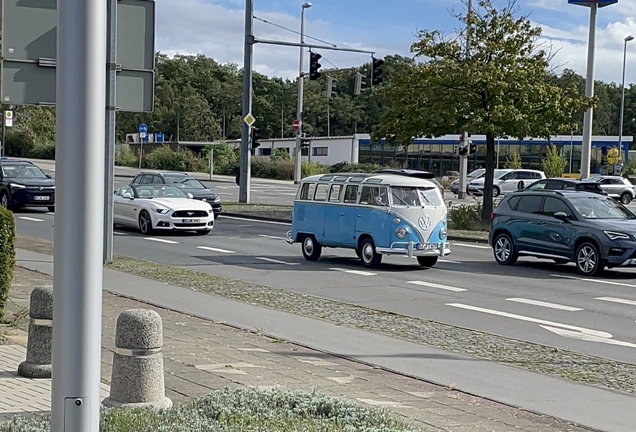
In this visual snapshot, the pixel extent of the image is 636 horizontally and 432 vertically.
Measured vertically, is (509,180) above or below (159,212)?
above

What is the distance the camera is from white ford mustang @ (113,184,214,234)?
23.9 meters

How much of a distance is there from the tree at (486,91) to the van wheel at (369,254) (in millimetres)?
9639

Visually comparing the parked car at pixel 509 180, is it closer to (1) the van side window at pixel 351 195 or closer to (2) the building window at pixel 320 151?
(2) the building window at pixel 320 151

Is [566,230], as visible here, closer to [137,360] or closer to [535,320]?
[535,320]

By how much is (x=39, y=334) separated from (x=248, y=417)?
2.34m

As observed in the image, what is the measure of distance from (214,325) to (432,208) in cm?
833

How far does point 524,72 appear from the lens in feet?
89.3

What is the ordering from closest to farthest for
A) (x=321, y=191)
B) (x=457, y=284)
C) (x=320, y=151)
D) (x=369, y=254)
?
1. (x=457, y=284)
2. (x=369, y=254)
3. (x=321, y=191)
4. (x=320, y=151)

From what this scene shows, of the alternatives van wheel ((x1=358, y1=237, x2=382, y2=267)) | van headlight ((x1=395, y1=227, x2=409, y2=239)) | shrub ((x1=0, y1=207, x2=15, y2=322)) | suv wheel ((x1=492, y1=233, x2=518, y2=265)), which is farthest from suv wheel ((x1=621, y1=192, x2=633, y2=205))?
shrub ((x1=0, y1=207, x2=15, y2=322))

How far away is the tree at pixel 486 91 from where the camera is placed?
27.0 metres

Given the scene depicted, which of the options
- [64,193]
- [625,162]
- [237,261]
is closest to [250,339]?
[64,193]

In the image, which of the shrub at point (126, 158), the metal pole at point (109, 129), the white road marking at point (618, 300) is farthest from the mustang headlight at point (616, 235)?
the shrub at point (126, 158)

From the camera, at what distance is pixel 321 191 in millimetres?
19328

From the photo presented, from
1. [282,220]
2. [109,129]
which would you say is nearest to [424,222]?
[109,129]
